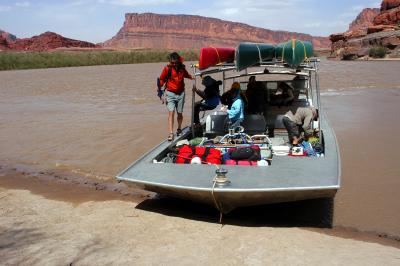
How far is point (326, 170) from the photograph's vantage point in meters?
4.91

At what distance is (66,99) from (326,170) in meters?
14.9

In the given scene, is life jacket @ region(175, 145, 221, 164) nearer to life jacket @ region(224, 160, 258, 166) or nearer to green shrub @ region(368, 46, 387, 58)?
life jacket @ region(224, 160, 258, 166)

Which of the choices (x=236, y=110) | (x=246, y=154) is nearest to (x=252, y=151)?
(x=246, y=154)

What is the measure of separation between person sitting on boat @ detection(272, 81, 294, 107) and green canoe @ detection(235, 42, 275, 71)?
134 centimetres

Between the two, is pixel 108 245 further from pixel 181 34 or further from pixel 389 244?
pixel 181 34

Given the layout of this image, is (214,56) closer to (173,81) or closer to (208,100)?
(173,81)

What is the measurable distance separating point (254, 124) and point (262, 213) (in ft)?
6.88

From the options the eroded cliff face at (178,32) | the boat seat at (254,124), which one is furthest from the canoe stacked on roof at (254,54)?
the eroded cliff face at (178,32)

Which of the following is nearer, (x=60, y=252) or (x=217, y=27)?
(x=60, y=252)

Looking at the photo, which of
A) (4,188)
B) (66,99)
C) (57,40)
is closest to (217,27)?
Result: (57,40)

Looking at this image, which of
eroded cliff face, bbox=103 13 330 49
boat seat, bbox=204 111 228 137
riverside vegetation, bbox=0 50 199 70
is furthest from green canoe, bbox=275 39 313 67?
eroded cliff face, bbox=103 13 330 49

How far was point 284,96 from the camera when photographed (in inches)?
306

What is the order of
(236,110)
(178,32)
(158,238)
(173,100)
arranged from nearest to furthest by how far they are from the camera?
(158,238) < (236,110) < (173,100) < (178,32)

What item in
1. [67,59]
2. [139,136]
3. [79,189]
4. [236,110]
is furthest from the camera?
[67,59]
